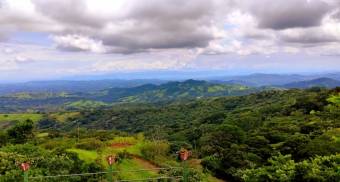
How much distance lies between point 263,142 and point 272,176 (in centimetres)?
1750

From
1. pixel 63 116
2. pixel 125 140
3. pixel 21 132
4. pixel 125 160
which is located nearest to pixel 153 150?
pixel 125 140

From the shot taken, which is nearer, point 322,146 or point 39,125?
point 322,146

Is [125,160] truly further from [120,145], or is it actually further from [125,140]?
[125,140]

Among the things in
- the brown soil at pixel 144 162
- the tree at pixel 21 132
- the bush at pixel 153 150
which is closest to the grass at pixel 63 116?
the tree at pixel 21 132

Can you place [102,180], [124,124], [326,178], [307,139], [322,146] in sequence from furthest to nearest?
[124,124], [307,139], [322,146], [102,180], [326,178]

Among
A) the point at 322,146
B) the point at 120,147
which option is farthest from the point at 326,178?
the point at 120,147

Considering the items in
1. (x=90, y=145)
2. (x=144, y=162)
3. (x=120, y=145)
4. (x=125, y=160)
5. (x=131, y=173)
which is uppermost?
(x=90, y=145)

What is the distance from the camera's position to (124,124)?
16012 centimetres

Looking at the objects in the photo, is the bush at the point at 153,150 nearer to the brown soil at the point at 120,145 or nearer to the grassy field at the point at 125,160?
the grassy field at the point at 125,160

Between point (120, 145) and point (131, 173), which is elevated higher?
point (120, 145)

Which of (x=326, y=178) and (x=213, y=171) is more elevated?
(x=326, y=178)

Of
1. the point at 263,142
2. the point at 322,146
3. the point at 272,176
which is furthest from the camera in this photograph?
the point at 263,142

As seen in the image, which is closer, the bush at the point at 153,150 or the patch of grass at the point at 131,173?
the patch of grass at the point at 131,173

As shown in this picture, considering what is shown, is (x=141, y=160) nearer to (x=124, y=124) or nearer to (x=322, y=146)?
(x=322, y=146)
